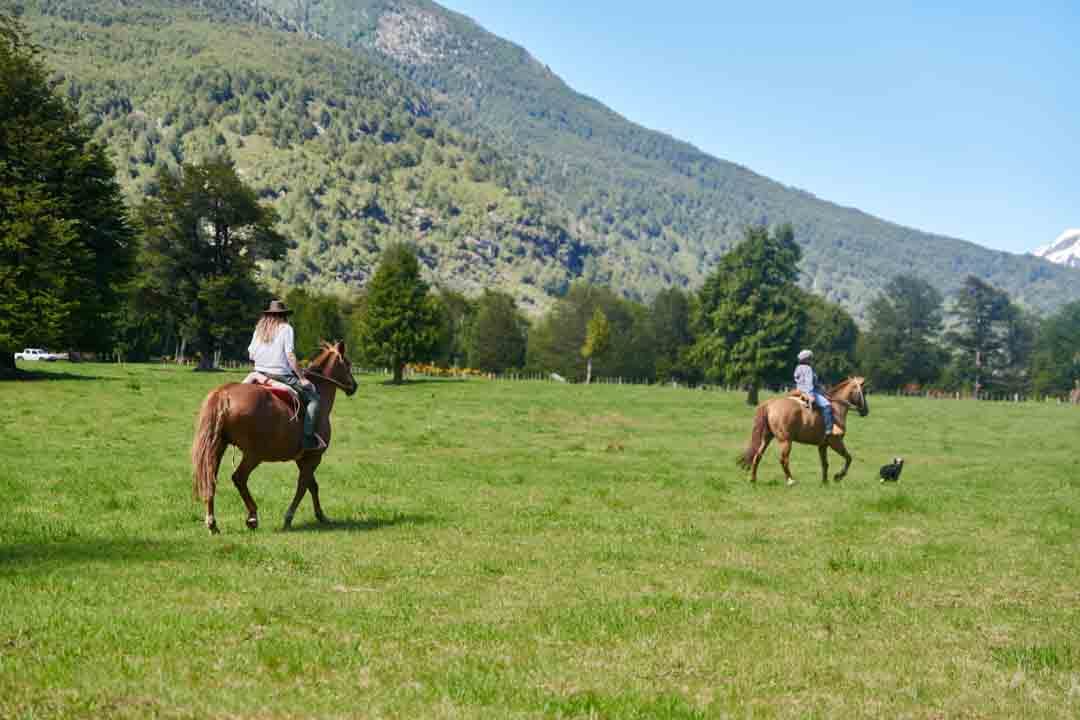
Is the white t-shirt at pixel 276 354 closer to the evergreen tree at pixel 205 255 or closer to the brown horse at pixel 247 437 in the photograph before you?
the brown horse at pixel 247 437

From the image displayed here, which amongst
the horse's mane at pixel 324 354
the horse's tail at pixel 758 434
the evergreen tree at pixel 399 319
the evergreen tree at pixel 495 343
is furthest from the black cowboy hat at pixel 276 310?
the evergreen tree at pixel 495 343

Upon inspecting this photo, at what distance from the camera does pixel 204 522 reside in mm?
15219

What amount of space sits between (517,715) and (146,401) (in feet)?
127

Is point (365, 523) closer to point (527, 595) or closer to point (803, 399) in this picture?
point (527, 595)

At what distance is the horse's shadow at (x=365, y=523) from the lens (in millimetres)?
15273

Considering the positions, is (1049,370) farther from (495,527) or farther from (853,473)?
(495,527)

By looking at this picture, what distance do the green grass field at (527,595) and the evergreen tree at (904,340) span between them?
117 meters

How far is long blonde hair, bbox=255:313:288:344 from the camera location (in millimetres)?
15516

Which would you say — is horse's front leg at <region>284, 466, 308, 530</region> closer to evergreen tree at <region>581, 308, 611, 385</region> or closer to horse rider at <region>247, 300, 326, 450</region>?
horse rider at <region>247, 300, 326, 450</region>

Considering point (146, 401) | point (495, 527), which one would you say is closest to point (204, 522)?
point (495, 527)

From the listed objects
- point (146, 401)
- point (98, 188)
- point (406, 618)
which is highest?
point (98, 188)

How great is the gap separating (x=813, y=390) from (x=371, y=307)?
61.0m

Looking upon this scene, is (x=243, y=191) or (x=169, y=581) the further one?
(x=243, y=191)

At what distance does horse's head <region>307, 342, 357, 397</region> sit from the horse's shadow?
89.7 inches
